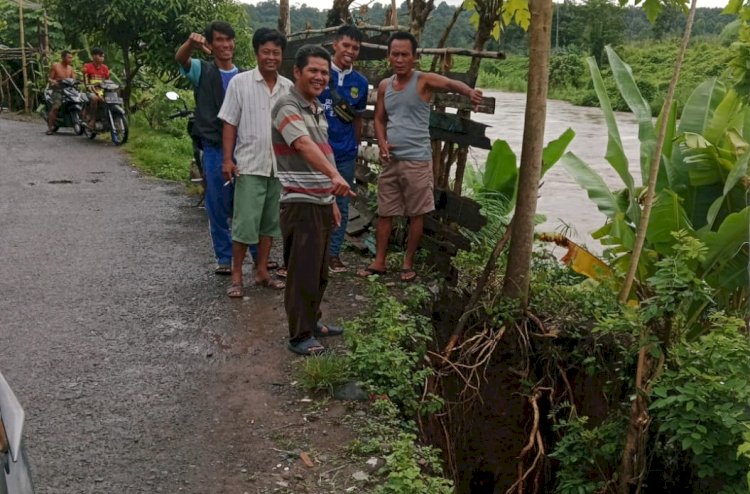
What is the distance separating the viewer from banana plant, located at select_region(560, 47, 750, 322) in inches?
206

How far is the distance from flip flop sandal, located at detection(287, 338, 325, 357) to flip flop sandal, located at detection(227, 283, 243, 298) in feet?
3.53

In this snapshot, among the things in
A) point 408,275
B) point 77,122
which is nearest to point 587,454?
point 408,275

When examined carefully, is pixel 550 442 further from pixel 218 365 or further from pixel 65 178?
pixel 65 178

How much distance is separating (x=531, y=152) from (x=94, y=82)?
11.3 m

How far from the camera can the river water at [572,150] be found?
35.9 feet

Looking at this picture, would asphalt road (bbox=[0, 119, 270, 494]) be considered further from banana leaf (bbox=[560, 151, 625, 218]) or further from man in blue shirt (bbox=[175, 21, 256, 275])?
banana leaf (bbox=[560, 151, 625, 218])

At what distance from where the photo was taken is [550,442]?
17.6 feet

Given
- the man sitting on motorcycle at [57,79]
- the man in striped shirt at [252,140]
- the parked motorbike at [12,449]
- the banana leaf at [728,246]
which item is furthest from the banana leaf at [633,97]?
the man sitting on motorcycle at [57,79]

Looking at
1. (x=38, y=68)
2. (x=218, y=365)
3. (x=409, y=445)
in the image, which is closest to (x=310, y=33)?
(x=218, y=365)

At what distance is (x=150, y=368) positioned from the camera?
464 cm

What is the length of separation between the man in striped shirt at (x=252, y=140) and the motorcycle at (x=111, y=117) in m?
8.66

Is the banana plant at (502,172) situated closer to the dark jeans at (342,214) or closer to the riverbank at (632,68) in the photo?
the dark jeans at (342,214)

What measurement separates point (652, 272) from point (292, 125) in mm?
2872

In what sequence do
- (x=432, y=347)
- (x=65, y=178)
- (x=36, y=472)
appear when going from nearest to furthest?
(x=36, y=472) → (x=432, y=347) → (x=65, y=178)
